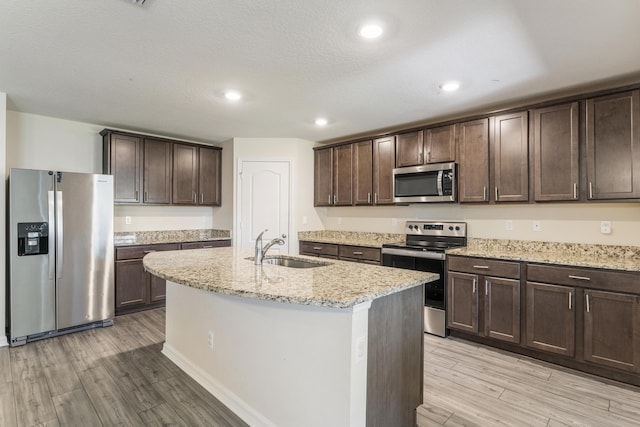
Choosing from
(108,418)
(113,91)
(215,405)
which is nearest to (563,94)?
(215,405)

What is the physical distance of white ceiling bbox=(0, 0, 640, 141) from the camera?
186cm

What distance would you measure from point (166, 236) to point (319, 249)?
89.3 inches

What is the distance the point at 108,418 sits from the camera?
6.73 ft

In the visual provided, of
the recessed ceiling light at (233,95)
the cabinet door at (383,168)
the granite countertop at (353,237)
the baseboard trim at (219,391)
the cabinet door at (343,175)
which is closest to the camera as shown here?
the baseboard trim at (219,391)

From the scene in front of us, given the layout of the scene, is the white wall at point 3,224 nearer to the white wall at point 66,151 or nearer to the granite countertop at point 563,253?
the white wall at point 66,151

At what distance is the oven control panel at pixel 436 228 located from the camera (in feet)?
12.4

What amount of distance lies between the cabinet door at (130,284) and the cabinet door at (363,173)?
296 centimetres

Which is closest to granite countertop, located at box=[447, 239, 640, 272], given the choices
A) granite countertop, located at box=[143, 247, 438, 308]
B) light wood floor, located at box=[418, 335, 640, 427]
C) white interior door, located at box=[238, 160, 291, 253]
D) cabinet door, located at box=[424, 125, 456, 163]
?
light wood floor, located at box=[418, 335, 640, 427]

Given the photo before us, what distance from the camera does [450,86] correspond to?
290 cm

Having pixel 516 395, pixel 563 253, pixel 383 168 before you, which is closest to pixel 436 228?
pixel 383 168

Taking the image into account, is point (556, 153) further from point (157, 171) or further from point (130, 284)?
point (130, 284)

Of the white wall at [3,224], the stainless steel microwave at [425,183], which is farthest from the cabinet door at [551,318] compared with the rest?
the white wall at [3,224]

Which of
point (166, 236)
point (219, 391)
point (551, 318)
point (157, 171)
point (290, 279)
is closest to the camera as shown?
point (290, 279)

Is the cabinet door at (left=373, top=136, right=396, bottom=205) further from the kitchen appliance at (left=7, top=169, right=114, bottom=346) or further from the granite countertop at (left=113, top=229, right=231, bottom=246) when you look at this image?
the kitchen appliance at (left=7, top=169, right=114, bottom=346)
